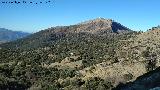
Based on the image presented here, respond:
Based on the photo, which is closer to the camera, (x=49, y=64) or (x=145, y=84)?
(x=145, y=84)

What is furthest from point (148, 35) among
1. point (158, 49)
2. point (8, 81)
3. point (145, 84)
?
point (145, 84)

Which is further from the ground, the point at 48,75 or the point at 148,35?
the point at 148,35

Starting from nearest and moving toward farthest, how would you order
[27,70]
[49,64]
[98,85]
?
[98,85], [27,70], [49,64]

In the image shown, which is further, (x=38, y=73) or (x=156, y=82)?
(x=38, y=73)

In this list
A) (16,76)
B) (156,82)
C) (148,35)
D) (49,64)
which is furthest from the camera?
(148,35)

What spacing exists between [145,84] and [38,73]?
9255cm

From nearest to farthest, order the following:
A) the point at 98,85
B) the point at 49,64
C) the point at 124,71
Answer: the point at 98,85
the point at 124,71
the point at 49,64

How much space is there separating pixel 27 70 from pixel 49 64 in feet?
94.2

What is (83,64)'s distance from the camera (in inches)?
5714

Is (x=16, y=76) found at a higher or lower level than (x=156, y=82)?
lower

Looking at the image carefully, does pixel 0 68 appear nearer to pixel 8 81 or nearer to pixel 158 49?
pixel 8 81

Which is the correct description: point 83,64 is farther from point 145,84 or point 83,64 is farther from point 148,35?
point 145,84

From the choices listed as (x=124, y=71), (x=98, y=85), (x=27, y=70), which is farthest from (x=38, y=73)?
(x=98, y=85)

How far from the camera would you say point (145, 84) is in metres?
43.2
